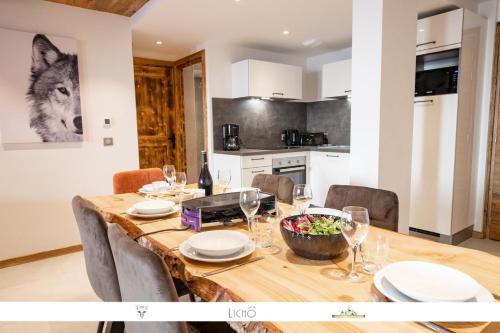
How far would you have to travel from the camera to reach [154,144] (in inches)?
182

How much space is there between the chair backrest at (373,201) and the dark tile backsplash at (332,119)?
9.70ft

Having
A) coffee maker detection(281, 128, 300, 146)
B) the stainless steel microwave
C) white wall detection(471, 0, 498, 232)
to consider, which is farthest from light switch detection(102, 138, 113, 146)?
white wall detection(471, 0, 498, 232)

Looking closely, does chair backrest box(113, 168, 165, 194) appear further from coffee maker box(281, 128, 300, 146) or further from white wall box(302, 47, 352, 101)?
white wall box(302, 47, 352, 101)

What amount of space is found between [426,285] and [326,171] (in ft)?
10.8

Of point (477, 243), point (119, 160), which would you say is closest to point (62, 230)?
point (119, 160)

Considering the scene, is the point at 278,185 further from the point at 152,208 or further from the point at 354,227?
the point at 354,227

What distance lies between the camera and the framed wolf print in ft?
8.84

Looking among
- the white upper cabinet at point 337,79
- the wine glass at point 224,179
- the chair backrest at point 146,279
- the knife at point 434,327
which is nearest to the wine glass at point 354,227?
the knife at point 434,327

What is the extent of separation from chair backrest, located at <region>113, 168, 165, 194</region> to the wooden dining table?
48.7 inches

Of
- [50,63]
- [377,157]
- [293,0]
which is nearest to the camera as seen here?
[377,157]

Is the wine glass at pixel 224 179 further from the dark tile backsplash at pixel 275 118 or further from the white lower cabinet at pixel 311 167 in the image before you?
the dark tile backsplash at pixel 275 118

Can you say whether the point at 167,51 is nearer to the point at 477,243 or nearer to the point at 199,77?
the point at 199,77

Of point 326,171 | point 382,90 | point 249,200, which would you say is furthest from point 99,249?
point 326,171

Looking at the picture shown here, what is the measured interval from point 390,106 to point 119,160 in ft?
8.92
